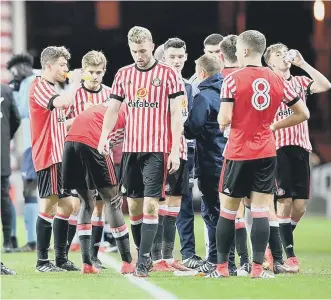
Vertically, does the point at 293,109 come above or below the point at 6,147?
above

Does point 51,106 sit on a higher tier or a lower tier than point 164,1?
lower

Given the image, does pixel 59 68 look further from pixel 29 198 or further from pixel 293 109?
pixel 29 198

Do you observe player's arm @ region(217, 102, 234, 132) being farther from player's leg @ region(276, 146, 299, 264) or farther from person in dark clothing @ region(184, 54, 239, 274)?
player's leg @ region(276, 146, 299, 264)

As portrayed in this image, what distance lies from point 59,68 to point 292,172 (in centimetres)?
230

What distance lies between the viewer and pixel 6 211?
14000 millimetres

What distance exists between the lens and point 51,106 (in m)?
10.8

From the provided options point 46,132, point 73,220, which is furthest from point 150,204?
point 73,220

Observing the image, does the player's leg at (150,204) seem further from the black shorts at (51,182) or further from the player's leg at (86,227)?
the black shorts at (51,182)

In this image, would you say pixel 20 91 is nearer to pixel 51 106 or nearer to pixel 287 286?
pixel 51 106

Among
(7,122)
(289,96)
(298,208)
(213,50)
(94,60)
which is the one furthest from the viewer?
(7,122)

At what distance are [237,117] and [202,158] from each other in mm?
1115

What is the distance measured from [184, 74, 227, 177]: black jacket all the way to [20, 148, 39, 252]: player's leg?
11.3 feet

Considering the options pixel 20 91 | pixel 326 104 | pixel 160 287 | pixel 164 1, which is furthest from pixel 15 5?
pixel 160 287

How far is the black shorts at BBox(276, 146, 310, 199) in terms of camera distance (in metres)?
11.5
